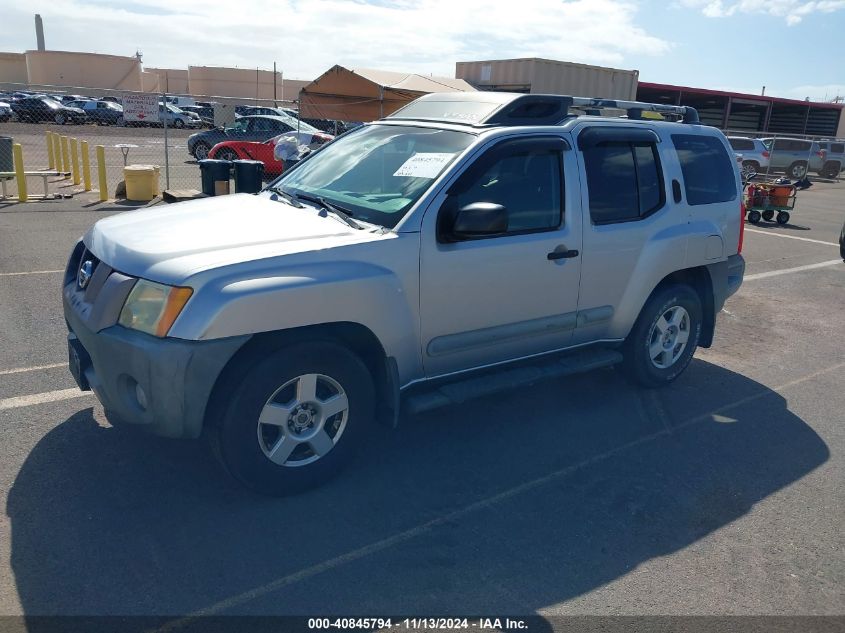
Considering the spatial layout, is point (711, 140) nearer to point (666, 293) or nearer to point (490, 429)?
point (666, 293)

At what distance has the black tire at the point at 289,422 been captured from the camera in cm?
333

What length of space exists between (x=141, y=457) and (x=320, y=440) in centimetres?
105

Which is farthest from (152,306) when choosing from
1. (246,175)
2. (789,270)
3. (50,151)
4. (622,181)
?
(50,151)

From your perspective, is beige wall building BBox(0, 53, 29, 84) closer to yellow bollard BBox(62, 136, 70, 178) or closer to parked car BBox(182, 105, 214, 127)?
parked car BBox(182, 105, 214, 127)

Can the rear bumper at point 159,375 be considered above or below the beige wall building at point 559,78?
below

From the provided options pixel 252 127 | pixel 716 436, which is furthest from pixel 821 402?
pixel 252 127

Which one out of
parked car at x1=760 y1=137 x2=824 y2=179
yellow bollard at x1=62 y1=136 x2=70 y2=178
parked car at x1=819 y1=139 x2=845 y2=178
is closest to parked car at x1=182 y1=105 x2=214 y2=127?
yellow bollard at x1=62 y1=136 x2=70 y2=178

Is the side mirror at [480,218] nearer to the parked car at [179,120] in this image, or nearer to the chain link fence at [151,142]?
the chain link fence at [151,142]

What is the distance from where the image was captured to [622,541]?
3.46 metres

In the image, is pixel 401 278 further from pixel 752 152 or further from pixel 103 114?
pixel 103 114

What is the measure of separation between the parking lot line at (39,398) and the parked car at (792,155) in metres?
28.2

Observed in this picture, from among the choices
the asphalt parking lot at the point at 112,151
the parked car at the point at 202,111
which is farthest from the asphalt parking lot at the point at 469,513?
the parked car at the point at 202,111

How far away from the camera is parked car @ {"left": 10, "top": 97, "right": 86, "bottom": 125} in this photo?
36.3m

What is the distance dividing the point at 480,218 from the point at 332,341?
97cm
